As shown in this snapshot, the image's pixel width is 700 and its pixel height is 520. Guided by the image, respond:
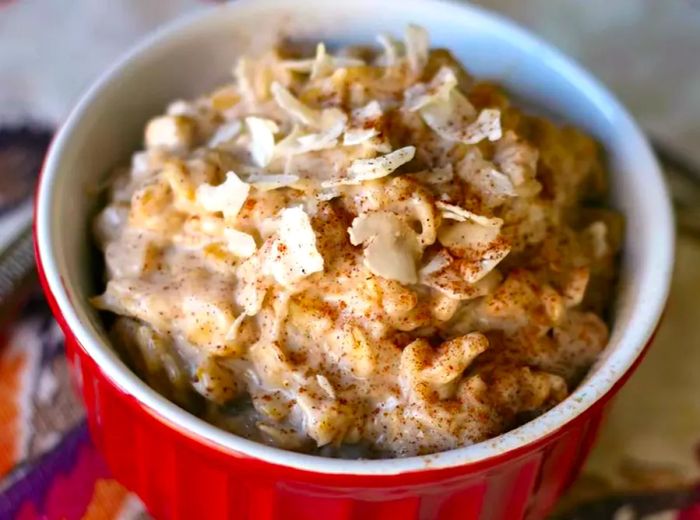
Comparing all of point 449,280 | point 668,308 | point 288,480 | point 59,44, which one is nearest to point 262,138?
point 449,280

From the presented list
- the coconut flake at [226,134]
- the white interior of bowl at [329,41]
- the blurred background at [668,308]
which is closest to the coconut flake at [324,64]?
the coconut flake at [226,134]

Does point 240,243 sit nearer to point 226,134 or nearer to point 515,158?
point 226,134

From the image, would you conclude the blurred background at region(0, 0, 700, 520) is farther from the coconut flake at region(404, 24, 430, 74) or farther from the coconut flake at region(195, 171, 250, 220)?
the coconut flake at region(404, 24, 430, 74)

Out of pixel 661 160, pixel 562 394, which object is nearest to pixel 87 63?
pixel 661 160

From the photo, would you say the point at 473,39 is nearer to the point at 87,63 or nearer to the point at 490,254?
the point at 490,254

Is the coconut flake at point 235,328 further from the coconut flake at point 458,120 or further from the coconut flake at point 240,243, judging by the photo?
the coconut flake at point 458,120

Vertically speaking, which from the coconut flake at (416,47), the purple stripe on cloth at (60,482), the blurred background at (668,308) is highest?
the coconut flake at (416,47)
